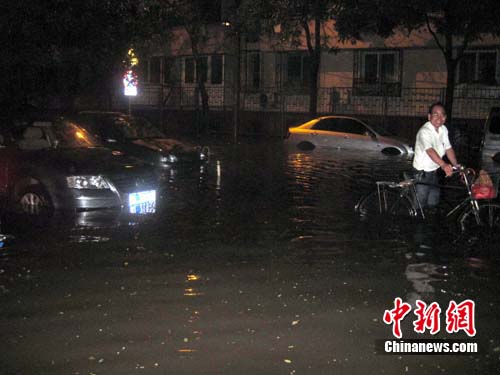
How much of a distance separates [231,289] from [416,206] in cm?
369

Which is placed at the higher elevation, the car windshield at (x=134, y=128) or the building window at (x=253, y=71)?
the building window at (x=253, y=71)

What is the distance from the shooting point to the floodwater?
17.1ft

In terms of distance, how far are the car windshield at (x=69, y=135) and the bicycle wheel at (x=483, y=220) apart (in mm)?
5986

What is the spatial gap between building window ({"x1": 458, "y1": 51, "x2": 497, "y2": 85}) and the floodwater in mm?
19588

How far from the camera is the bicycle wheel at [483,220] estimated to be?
373 inches

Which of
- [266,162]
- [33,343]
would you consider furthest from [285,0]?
[33,343]

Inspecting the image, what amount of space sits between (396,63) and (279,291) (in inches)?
1069

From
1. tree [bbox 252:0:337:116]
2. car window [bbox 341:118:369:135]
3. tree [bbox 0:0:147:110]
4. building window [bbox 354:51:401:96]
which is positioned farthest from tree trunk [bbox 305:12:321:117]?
tree [bbox 0:0:147:110]

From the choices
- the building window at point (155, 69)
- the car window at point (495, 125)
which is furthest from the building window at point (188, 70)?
the car window at point (495, 125)

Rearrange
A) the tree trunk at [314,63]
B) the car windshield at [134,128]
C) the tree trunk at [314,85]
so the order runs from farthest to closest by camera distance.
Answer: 1. the tree trunk at [314,85]
2. the tree trunk at [314,63]
3. the car windshield at [134,128]

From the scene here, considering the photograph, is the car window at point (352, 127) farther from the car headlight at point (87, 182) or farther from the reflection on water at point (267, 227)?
the car headlight at point (87, 182)

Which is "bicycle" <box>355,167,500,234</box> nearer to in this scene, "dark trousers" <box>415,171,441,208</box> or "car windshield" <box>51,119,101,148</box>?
"dark trousers" <box>415,171,441,208</box>

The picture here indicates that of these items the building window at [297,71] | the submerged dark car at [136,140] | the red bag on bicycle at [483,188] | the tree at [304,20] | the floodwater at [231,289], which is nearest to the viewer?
the floodwater at [231,289]

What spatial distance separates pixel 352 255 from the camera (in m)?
8.76
